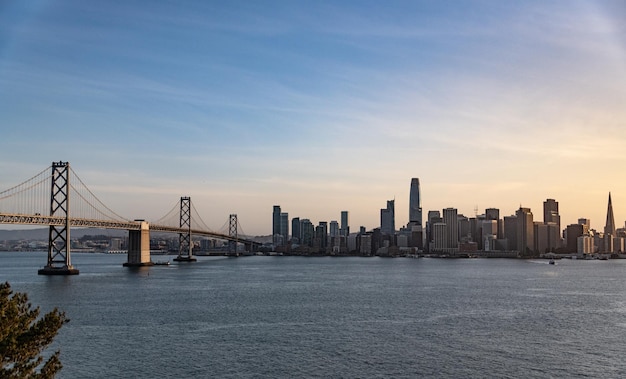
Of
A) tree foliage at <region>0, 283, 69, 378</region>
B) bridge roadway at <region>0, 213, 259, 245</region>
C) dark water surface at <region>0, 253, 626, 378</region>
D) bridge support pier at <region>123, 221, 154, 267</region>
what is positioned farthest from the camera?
bridge support pier at <region>123, 221, 154, 267</region>

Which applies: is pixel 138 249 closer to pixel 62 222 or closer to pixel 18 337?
pixel 62 222

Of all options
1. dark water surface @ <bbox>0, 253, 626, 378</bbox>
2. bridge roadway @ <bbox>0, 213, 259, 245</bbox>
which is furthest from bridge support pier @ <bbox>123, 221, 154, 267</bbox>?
dark water surface @ <bbox>0, 253, 626, 378</bbox>

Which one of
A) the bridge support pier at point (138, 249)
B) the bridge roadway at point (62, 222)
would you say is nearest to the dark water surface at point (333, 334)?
the bridge roadway at point (62, 222)

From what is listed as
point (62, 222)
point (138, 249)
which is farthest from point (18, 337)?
point (138, 249)

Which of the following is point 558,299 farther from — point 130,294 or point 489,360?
point 130,294

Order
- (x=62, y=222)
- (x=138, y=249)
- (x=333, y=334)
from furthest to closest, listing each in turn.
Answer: (x=138, y=249) → (x=62, y=222) → (x=333, y=334)

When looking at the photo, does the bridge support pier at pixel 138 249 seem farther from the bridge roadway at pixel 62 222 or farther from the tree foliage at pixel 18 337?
the tree foliage at pixel 18 337

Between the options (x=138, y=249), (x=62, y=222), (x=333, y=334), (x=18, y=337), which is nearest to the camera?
(x=18, y=337)

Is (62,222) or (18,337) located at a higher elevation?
(62,222)

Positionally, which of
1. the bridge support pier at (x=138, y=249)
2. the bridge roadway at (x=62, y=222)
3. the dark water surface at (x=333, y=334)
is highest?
the bridge roadway at (x=62, y=222)

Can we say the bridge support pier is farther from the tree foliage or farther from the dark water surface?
the tree foliage

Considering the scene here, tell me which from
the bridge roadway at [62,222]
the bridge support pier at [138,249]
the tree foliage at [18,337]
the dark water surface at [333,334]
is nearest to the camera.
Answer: the tree foliage at [18,337]
